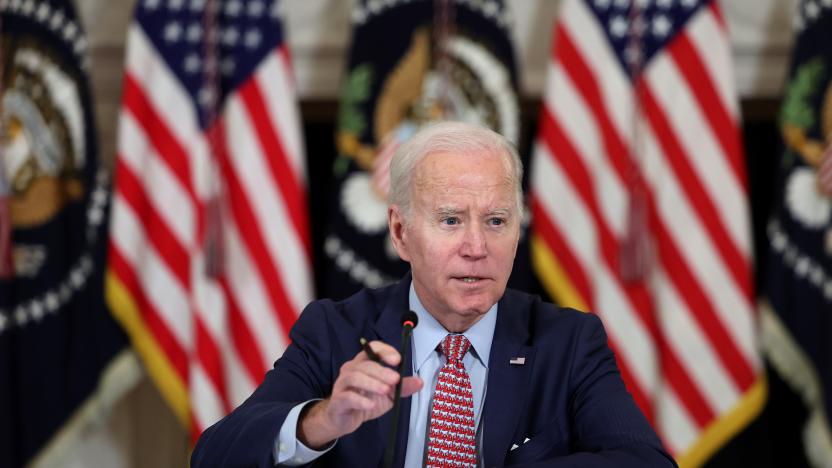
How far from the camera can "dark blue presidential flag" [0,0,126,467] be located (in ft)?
13.4

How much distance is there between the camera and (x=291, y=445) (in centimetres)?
195

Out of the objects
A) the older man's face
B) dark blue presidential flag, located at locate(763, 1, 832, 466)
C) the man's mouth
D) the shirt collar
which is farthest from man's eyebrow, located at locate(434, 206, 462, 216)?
dark blue presidential flag, located at locate(763, 1, 832, 466)

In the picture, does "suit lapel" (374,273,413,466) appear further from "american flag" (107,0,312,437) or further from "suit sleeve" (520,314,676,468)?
"american flag" (107,0,312,437)

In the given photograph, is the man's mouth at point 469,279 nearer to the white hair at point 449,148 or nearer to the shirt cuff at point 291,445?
the white hair at point 449,148

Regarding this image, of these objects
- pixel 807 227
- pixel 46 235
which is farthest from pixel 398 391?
pixel 46 235

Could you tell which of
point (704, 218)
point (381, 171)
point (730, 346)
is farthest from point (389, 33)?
point (730, 346)

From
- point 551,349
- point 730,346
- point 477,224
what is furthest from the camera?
point 730,346

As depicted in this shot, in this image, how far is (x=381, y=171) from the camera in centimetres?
411

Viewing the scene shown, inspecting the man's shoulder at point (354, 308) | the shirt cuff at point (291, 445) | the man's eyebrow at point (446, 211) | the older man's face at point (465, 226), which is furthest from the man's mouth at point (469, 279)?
the shirt cuff at point (291, 445)

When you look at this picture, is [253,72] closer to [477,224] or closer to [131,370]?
[131,370]

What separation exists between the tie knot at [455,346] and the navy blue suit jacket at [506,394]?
6 cm

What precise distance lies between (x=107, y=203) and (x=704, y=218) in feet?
6.86

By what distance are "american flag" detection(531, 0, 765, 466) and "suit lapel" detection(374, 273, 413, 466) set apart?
1.82 m

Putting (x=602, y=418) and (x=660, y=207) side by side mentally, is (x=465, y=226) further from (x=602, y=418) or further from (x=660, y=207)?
(x=660, y=207)
